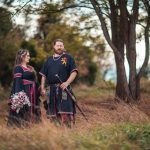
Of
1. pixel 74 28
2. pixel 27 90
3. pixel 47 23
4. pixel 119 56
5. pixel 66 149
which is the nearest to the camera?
pixel 66 149

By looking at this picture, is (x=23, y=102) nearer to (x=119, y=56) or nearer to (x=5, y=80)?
(x=119, y=56)

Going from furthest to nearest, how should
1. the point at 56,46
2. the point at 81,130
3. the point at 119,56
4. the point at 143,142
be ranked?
the point at 119,56 → the point at 56,46 → the point at 81,130 → the point at 143,142

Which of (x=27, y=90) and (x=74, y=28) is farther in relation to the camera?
(x=74, y=28)

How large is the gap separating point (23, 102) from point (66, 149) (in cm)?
352

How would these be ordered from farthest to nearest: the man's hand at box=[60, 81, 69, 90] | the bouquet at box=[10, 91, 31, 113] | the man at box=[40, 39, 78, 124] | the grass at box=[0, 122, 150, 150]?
the bouquet at box=[10, 91, 31, 113] < the man at box=[40, 39, 78, 124] < the man's hand at box=[60, 81, 69, 90] < the grass at box=[0, 122, 150, 150]

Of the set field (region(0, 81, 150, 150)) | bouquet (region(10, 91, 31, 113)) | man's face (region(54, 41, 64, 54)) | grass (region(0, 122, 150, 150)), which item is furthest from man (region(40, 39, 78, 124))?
grass (region(0, 122, 150, 150))

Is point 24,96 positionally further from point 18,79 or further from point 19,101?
point 18,79

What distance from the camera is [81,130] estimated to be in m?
9.23

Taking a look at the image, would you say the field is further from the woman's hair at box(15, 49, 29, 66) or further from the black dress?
the woman's hair at box(15, 49, 29, 66)

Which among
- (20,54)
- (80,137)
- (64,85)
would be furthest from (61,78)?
(80,137)

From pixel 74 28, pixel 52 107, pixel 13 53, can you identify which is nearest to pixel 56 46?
pixel 52 107

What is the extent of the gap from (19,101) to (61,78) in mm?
988

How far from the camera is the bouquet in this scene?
35.3ft

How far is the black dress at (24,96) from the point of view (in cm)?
1081
